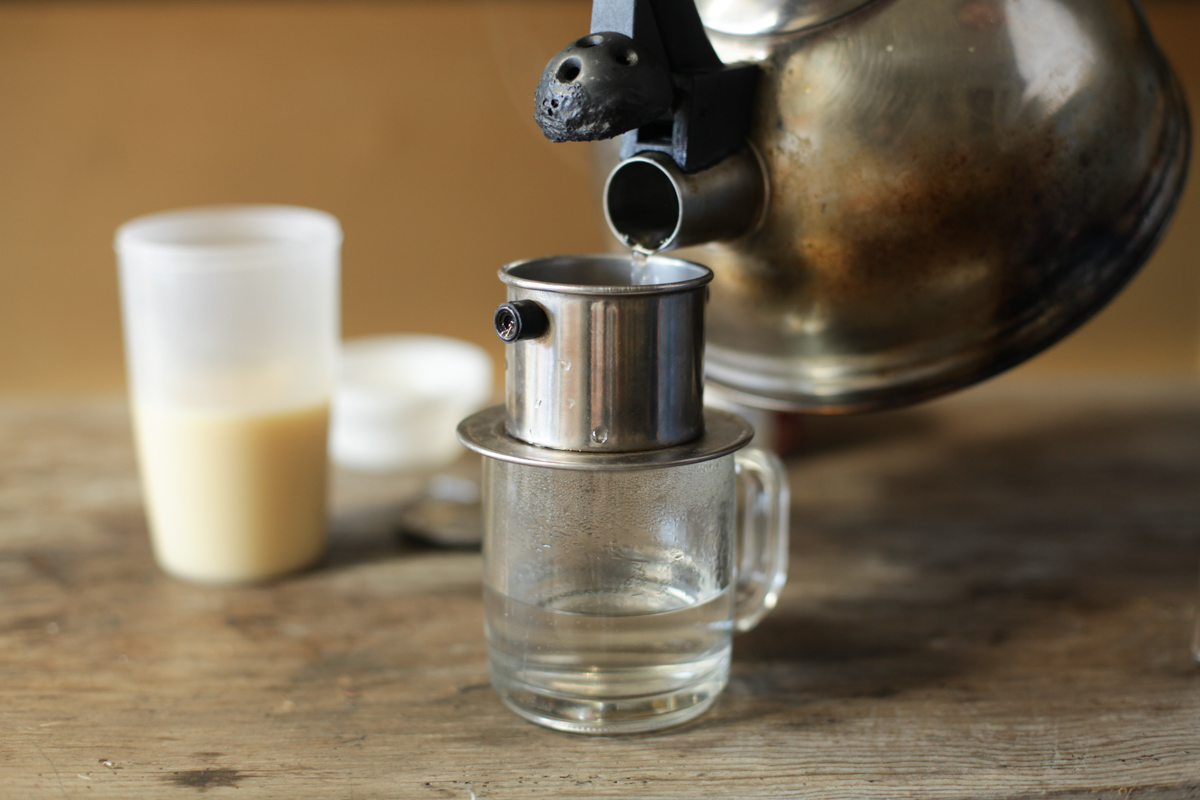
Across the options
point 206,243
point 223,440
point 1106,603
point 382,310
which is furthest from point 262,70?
point 1106,603

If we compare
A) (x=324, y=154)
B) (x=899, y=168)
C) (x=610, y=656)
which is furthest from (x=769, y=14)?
(x=324, y=154)

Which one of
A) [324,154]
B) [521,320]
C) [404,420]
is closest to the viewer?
[521,320]

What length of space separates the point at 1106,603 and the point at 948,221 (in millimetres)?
278

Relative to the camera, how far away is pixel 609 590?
0.49 m

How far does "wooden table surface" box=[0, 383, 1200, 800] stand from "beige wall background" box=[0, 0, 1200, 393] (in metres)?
0.59

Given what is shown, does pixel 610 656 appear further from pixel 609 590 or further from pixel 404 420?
pixel 404 420

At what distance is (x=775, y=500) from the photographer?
59cm

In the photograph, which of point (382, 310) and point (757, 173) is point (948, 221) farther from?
point (382, 310)

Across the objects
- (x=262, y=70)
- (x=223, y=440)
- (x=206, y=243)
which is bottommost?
(x=223, y=440)

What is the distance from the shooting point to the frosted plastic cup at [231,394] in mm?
649

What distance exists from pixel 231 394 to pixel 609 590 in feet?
0.99

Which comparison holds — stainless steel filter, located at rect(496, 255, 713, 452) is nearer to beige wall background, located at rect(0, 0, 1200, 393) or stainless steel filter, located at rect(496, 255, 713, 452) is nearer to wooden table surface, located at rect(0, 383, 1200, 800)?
wooden table surface, located at rect(0, 383, 1200, 800)

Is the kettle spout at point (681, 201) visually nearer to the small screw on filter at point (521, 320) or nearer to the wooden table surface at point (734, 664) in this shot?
the small screw on filter at point (521, 320)

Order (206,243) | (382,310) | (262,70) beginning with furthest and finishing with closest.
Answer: (382,310) → (262,70) → (206,243)
